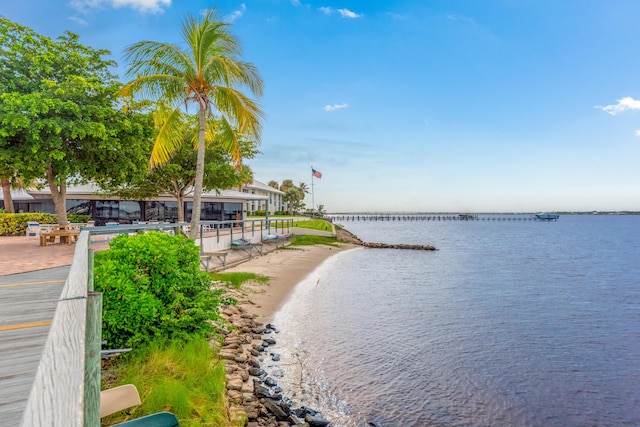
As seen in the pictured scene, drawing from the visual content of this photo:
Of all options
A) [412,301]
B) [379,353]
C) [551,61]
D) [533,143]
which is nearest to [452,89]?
[551,61]

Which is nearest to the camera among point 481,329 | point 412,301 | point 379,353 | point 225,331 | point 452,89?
point 225,331

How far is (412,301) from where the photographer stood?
1525cm

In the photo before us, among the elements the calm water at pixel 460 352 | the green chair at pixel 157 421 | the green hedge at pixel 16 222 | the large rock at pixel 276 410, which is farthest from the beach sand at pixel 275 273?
the green hedge at pixel 16 222

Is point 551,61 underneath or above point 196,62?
above

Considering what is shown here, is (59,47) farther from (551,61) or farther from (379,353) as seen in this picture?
(551,61)

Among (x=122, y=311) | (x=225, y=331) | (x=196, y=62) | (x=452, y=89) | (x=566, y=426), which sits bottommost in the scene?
(x=566, y=426)

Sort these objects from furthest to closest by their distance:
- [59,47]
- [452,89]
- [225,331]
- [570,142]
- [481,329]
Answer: [570,142], [452,89], [59,47], [481,329], [225,331]

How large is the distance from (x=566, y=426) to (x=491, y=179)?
6305 centimetres

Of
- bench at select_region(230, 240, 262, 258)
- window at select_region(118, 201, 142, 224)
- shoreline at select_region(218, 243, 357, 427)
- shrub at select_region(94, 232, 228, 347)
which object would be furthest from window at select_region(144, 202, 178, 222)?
shrub at select_region(94, 232, 228, 347)

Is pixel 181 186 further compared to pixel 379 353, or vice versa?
pixel 181 186

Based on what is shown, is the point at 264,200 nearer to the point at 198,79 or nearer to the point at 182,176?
the point at 182,176

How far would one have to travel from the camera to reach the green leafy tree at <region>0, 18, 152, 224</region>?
1352 cm

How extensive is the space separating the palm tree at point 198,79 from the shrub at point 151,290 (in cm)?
644

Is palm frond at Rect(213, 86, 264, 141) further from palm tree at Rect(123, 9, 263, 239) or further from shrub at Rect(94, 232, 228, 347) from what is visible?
shrub at Rect(94, 232, 228, 347)
